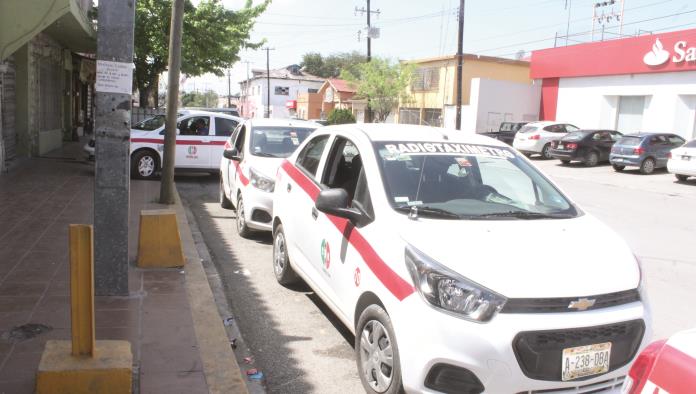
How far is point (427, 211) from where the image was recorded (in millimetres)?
4078

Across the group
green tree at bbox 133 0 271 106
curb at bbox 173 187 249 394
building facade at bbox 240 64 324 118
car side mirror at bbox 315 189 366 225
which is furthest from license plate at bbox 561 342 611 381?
building facade at bbox 240 64 324 118

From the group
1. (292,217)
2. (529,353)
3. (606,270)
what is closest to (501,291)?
(529,353)

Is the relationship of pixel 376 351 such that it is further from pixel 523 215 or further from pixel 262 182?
pixel 262 182

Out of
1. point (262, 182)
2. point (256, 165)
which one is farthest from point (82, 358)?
point (256, 165)

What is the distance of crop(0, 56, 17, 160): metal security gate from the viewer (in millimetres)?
13004

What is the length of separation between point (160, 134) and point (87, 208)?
14.7ft

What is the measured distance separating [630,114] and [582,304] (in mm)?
28096

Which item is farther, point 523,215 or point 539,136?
point 539,136

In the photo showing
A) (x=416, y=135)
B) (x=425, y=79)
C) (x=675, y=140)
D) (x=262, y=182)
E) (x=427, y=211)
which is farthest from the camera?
(x=425, y=79)

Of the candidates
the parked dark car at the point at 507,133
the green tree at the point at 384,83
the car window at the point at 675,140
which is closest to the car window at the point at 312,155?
the car window at the point at 675,140

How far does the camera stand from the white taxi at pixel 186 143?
13.3 meters

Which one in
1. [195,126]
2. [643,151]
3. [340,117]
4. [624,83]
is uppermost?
[624,83]

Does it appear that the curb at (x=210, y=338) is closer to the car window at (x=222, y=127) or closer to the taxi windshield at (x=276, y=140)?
the taxi windshield at (x=276, y=140)

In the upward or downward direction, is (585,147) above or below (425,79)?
below
